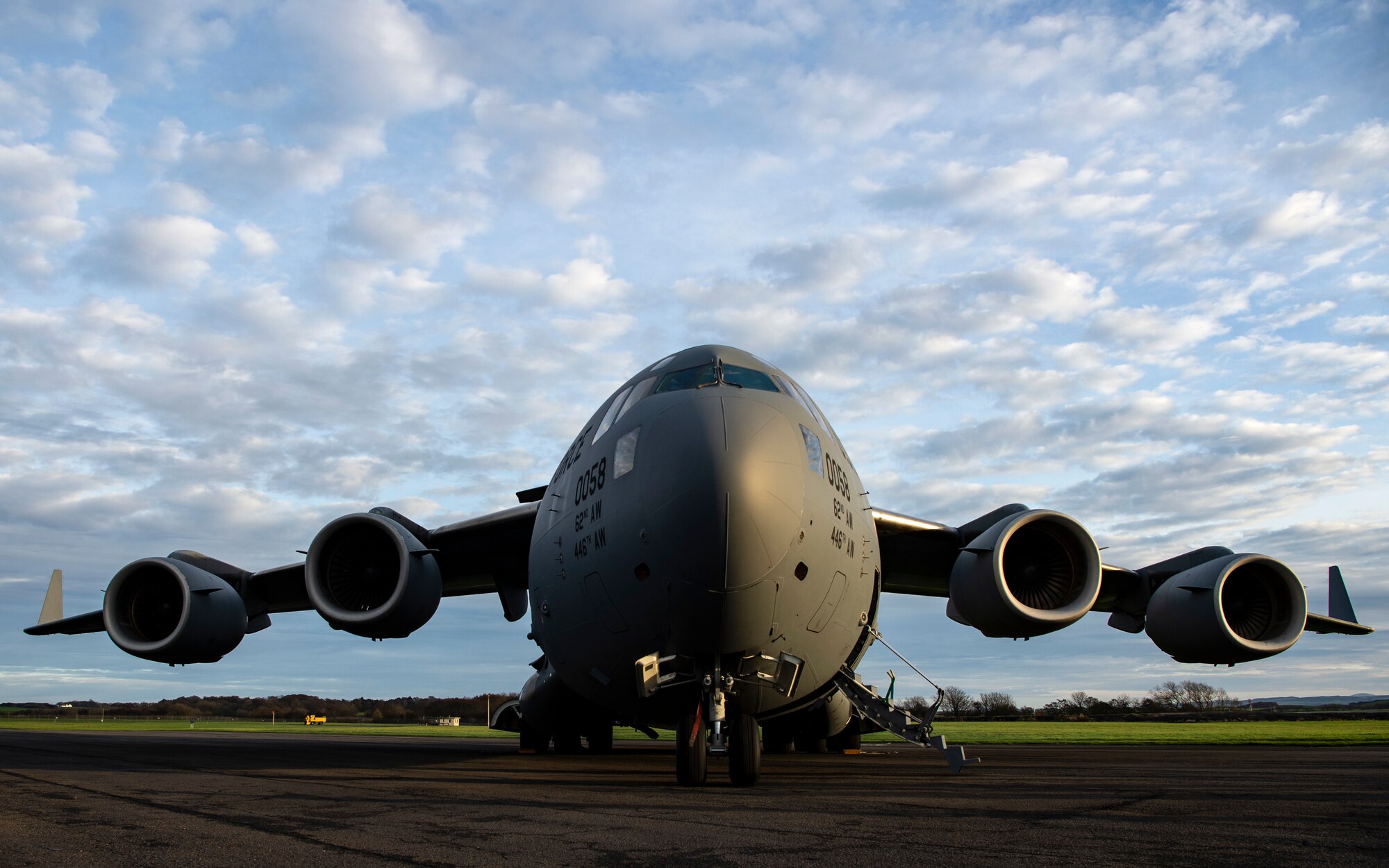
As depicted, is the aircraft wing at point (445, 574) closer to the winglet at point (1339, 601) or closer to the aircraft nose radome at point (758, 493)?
the aircraft nose radome at point (758, 493)

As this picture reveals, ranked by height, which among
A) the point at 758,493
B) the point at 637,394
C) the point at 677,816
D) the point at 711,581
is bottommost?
the point at 677,816

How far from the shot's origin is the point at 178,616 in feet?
45.9

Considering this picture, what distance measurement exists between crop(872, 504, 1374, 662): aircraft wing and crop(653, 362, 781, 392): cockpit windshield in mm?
3287

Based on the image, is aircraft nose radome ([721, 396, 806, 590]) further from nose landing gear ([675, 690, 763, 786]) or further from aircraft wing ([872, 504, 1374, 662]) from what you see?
aircraft wing ([872, 504, 1374, 662])

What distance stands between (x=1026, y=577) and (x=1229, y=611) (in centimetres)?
297

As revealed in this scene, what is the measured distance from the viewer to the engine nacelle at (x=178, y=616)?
13.0 meters

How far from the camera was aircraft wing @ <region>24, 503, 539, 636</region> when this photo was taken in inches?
549

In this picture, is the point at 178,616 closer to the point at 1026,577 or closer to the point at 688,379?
the point at 688,379

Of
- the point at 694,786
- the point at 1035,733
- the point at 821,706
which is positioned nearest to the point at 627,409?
the point at 694,786

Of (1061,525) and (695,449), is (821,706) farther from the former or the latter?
(695,449)

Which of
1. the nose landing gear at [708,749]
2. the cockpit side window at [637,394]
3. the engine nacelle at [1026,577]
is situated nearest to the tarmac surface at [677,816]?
the nose landing gear at [708,749]

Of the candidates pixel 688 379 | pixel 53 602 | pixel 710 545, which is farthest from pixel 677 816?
pixel 53 602

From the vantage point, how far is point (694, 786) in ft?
26.3

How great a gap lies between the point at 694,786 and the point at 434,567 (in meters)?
5.85
